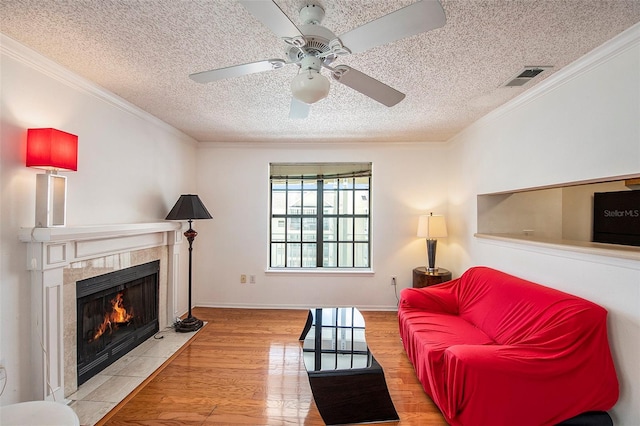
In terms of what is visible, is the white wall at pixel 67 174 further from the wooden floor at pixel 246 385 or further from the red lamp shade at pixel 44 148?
the wooden floor at pixel 246 385

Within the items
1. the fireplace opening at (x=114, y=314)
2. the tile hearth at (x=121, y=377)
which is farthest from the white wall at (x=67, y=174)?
the fireplace opening at (x=114, y=314)

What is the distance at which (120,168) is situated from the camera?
107 inches

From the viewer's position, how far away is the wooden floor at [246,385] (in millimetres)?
1996

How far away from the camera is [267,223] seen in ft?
13.9

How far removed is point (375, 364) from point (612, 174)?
1.93m

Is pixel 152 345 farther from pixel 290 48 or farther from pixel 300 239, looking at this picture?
pixel 290 48

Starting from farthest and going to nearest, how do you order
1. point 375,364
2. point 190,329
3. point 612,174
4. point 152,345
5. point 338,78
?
1. point 190,329
2. point 152,345
3. point 375,364
4. point 612,174
5. point 338,78

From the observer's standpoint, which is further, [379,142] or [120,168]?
[379,142]

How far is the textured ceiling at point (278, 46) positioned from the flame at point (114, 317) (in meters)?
1.92

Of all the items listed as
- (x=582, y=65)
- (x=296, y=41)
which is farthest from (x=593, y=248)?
(x=296, y=41)

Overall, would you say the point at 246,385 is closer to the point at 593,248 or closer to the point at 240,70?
the point at 240,70

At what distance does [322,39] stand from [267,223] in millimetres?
3118

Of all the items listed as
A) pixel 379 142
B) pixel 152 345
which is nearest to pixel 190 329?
pixel 152 345

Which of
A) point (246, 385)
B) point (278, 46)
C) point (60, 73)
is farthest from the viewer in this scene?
point (246, 385)
